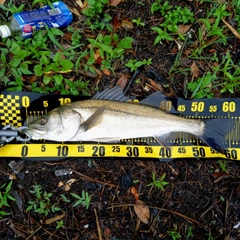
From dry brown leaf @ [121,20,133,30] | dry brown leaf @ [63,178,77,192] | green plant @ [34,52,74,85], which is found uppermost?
dry brown leaf @ [121,20,133,30]

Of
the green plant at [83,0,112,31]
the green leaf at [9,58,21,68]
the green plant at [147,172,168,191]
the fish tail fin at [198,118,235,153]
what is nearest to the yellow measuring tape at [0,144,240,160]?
the fish tail fin at [198,118,235,153]

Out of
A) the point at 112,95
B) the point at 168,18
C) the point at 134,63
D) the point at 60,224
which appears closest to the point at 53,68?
the point at 112,95

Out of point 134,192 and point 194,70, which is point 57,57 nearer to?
point 194,70

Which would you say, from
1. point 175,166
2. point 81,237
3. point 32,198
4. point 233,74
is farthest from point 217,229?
point 32,198

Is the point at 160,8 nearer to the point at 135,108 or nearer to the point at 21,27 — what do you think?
the point at 135,108

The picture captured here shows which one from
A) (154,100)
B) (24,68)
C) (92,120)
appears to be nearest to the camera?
(92,120)

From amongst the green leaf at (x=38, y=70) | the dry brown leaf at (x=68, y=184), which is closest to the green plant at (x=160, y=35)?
the green leaf at (x=38, y=70)

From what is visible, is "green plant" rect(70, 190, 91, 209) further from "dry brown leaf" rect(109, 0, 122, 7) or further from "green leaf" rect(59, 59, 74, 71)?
"dry brown leaf" rect(109, 0, 122, 7)

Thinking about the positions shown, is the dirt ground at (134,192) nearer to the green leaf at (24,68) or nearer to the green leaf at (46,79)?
the green leaf at (46,79)
